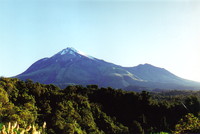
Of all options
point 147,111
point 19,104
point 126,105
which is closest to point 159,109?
point 147,111

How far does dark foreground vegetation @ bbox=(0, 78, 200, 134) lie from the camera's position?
95.1 feet

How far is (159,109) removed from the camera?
51.7 m

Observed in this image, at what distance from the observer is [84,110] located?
127ft

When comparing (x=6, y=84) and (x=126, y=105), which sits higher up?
(x=6, y=84)

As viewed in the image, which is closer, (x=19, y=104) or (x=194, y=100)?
(x=19, y=104)

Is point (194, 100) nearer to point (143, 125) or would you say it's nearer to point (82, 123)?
point (143, 125)

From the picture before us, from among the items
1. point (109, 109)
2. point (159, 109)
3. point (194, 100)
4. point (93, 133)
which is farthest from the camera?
point (194, 100)

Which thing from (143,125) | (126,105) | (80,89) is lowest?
(143,125)

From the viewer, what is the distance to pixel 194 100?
180ft

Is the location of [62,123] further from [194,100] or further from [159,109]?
[194,100]

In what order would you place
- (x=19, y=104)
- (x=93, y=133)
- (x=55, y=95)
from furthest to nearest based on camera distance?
(x=55, y=95)
(x=93, y=133)
(x=19, y=104)

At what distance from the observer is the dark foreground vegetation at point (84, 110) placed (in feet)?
95.1

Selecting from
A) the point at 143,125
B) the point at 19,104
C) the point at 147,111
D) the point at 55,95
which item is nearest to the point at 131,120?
the point at 143,125

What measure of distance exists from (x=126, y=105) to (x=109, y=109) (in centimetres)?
422
